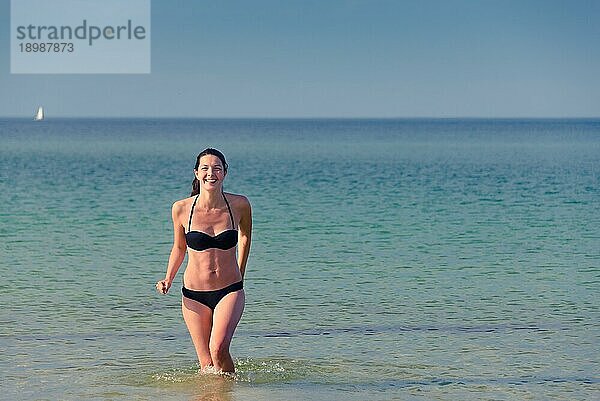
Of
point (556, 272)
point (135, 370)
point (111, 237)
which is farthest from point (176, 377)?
point (111, 237)

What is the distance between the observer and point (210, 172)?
909cm

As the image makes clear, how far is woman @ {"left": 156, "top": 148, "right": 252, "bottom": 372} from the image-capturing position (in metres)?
9.19

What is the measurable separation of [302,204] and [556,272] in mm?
14886

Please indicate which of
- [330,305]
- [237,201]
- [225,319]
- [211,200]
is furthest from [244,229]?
[330,305]

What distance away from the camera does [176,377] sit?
33.4ft

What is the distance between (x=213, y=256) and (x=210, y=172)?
596mm

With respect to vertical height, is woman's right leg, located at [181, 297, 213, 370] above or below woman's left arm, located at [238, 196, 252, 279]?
below

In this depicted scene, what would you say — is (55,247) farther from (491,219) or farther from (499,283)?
(491,219)

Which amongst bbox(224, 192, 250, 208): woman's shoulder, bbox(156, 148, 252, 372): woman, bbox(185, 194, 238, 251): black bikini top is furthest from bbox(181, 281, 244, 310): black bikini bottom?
bbox(224, 192, 250, 208): woman's shoulder

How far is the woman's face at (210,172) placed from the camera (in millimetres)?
9078

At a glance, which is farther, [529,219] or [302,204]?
[302,204]

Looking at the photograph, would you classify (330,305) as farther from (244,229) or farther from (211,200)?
(211,200)

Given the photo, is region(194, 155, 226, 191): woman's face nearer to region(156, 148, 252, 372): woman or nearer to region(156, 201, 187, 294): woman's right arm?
region(156, 148, 252, 372): woman

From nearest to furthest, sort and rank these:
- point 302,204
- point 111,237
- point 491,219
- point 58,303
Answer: point 58,303 → point 111,237 → point 491,219 → point 302,204
